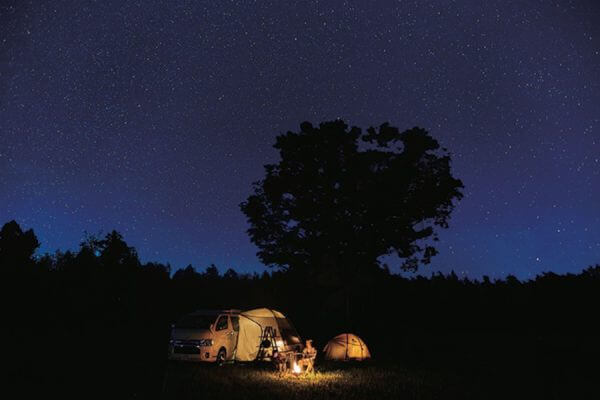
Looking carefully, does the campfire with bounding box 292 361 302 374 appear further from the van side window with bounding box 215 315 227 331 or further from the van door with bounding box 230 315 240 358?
the van door with bounding box 230 315 240 358

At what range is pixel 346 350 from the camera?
2105 cm

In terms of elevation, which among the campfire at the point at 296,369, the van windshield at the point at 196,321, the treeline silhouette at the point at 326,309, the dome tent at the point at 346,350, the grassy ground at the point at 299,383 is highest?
the treeline silhouette at the point at 326,309

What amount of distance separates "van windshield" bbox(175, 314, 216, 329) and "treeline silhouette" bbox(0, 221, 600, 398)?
3.22 m

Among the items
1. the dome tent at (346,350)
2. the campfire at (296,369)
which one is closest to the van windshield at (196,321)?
the campfire at (296,369)

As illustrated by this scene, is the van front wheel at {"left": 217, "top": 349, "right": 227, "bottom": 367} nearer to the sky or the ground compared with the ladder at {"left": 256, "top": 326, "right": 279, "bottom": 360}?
nearer to the ground

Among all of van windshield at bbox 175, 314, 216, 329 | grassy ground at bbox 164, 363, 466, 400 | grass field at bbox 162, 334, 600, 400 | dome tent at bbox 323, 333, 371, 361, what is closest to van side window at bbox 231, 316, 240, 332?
van windshield at bbox 175, 314, 216, 329

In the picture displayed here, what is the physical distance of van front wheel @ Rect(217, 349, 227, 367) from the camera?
17953 millimetres

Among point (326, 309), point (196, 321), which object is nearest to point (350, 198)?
point (326, 309)

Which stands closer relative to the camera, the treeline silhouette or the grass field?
the grass field

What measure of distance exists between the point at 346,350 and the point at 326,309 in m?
10.6

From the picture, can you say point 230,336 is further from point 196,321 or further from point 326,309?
point 326,309

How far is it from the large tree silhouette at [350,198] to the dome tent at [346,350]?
8.90 metres

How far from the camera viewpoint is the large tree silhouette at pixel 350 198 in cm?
3061

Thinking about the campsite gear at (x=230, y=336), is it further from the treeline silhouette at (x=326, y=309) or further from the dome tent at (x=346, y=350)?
the treeline silhouette at (x=326, y=309)
